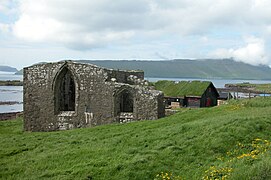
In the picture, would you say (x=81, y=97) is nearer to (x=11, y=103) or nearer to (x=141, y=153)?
(x=141, y=153)

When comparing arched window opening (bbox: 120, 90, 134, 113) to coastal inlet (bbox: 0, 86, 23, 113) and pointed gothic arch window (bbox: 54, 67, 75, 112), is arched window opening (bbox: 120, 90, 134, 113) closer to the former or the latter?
pointed gothic arch window (bbox: 54, 67, 75, 112)

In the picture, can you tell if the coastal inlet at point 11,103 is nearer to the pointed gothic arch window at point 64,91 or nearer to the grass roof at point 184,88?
the grass roof at point 184,88

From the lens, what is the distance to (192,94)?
168 feet

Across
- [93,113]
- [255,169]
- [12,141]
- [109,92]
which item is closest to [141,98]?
[109,92]

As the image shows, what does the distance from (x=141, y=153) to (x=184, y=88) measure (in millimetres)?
42430

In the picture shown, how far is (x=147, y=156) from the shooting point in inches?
458

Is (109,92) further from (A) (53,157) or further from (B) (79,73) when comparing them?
(A) (53,157)

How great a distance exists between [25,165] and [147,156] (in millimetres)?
4584

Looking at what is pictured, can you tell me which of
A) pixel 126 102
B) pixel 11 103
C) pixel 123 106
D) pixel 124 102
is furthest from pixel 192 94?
pixel 11 103

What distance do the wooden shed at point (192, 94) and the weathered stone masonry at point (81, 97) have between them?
25341 millimetres

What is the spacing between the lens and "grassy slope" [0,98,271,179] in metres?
10.4

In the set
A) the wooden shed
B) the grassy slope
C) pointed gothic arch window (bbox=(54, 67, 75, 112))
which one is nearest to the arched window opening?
pointed gothic arch window (bbox=(54, 67, 75, 112))

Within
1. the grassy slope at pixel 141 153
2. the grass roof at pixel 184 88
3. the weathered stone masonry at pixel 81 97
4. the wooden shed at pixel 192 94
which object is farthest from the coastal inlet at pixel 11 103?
the grassy slope at pixel 141 153

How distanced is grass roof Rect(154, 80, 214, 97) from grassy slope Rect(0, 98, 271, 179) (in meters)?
35.0
